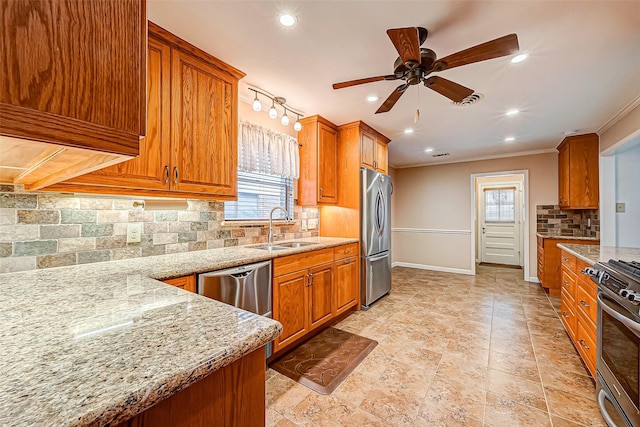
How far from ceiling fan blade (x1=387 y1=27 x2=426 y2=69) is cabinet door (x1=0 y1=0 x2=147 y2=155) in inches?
46.8

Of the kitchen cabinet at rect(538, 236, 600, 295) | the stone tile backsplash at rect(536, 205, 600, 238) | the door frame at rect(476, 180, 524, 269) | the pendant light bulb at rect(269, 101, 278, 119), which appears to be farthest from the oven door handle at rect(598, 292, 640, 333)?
the door frame at rect(476, 180, 524, 269)

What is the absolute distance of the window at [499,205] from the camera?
615 centimetres

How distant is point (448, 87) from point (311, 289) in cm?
199

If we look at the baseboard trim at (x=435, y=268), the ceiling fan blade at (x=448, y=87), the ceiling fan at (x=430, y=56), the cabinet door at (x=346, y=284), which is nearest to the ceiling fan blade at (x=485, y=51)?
the ceiling fan at (x=430, y=56)

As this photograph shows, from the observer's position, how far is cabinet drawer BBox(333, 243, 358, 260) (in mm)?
2870

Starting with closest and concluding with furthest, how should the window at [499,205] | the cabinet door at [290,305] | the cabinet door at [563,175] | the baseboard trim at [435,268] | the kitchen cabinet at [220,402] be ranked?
the kitchen cabinet at [220,402] → the cabinet door at [290,305] → the cabinet door at [563,175] → the baseboard trim at [435,268] → the window at [499,205]

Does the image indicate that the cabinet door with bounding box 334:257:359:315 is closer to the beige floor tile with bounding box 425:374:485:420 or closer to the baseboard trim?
the beige floor tile with bounding box 425:374:485:420

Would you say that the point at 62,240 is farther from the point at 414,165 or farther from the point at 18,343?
the point at 414,165

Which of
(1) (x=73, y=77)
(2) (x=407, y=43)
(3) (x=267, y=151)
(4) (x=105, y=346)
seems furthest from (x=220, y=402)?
(3) (x=267, y=151)

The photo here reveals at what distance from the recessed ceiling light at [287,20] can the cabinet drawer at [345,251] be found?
79.1 inches

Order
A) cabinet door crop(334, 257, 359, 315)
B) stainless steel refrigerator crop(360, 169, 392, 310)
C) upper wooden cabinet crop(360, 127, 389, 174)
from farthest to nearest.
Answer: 1. upper wooden cabinet crop(360, 127, 389, 174)
2. stainless steel refrigerator crop(360, 169, 392, 310)
3. cabinet door crop(334, 257, 359, 315)

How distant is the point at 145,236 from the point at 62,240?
16.9 inches

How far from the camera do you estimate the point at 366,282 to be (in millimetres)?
3297

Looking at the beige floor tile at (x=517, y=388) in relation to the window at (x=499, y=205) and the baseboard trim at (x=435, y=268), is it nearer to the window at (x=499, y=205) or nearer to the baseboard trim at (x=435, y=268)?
the baseboard trim at (x=435, y=268)
